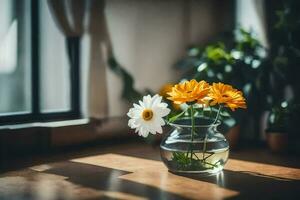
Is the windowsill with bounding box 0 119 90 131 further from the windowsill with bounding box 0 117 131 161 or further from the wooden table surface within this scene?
the wooden table surface

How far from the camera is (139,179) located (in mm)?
2025

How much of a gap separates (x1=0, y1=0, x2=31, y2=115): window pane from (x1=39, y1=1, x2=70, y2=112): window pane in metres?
0.08

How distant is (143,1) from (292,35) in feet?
3.10

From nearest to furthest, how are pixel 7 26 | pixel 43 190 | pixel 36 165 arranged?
pixel 43 190, pixel 36 165, pixel 7 26

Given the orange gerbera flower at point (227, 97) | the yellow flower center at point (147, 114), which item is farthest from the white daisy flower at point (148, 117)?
the orange gerbera flower at point (227, 97)

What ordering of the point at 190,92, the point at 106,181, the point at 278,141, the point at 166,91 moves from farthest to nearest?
the point at 166,91
the point at 278,141
the point at 106,181
the point at 190,92

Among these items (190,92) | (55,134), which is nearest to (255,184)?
(190,92)

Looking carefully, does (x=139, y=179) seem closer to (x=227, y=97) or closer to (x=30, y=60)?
(x=227, y=97)

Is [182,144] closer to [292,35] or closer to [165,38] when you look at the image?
[292,35]

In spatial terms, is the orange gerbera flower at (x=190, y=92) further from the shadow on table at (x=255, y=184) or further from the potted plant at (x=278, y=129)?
the potted plant at (x=278, y=129)

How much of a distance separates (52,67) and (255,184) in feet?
4.87

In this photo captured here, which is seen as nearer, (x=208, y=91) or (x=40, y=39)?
(x=208, y=91)

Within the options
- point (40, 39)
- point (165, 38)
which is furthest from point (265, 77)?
point (40, 39)

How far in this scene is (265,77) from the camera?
2.93 m
